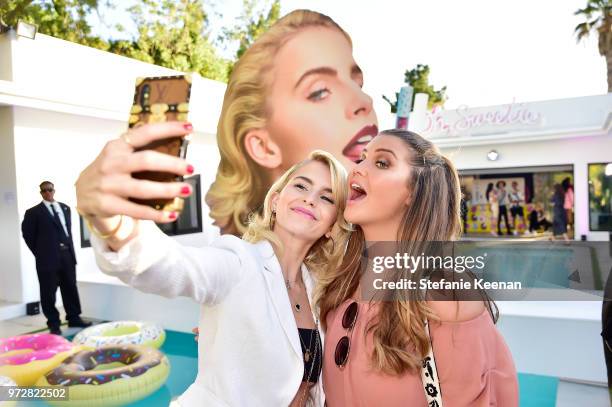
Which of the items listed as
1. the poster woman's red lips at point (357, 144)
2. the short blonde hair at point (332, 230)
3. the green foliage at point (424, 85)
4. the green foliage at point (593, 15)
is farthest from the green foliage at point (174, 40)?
the green foliage at point (593, 15)

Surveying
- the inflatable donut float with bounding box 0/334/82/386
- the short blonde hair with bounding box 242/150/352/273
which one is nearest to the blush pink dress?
the short blonde hair with bounding box 242/150/352/273

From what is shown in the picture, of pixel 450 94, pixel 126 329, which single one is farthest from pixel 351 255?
pixel 126 329

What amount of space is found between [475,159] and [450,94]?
4.41 feet

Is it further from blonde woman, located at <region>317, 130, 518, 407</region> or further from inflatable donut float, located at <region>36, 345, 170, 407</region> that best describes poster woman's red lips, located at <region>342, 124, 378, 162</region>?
inflatable donut float, located at <region>36, 345, 170, 407</region>

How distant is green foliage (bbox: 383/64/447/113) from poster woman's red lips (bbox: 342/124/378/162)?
1.36 feet

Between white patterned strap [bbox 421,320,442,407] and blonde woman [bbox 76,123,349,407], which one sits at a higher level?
blonde woman [bbox 76,123,349,407]

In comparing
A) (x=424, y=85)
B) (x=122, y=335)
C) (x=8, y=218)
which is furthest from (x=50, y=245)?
(x=424, y=85)

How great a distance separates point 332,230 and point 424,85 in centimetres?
156

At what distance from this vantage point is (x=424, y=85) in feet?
9.63

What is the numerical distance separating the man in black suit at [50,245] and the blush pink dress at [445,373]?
Answer: 1.83 meters

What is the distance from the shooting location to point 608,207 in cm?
278

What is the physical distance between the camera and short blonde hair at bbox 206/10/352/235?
2857 millimetres

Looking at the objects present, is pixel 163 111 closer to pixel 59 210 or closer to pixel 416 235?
pixel 416 235

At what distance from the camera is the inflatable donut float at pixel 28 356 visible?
3006 millimetres
